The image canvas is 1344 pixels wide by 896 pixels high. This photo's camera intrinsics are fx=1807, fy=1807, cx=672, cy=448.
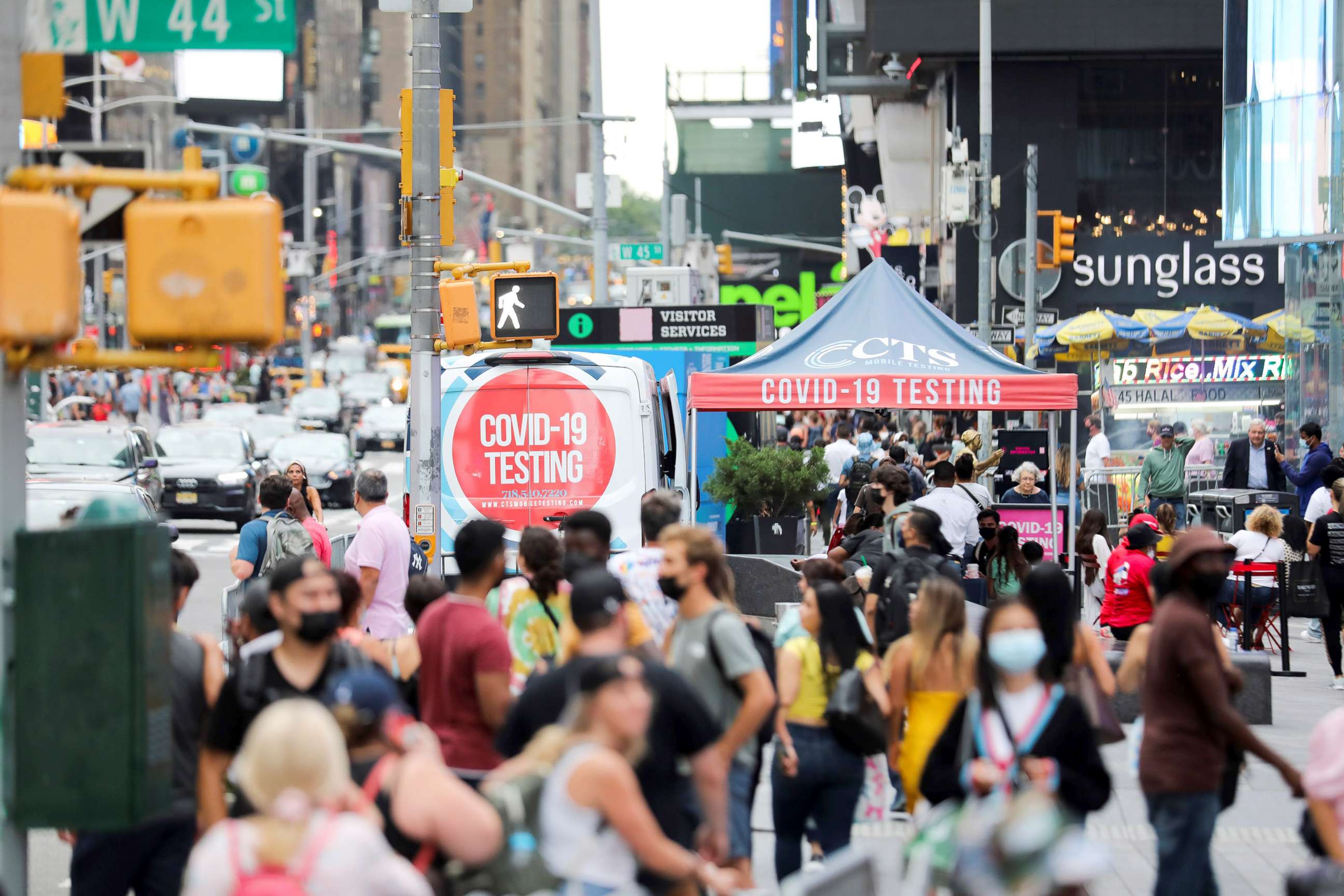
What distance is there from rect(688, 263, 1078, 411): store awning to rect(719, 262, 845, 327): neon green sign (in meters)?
38.2

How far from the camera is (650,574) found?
24.7 feet

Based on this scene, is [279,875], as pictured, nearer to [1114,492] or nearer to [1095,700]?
[1095,700]

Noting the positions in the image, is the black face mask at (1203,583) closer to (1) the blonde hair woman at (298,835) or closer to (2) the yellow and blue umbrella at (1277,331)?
(1) the blonde hair woman at (298,835)

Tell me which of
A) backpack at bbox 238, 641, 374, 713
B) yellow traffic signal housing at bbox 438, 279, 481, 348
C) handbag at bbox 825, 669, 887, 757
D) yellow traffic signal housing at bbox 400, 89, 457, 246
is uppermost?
yellow traffic signal housing at bbox 400, 89, 457, 246

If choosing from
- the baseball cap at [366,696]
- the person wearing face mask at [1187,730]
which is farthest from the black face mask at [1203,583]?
the baseball cap at [366,696]

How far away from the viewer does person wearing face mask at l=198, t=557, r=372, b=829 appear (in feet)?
18.8

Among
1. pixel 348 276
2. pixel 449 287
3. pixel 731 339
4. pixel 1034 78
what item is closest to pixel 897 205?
pixel 1034 78

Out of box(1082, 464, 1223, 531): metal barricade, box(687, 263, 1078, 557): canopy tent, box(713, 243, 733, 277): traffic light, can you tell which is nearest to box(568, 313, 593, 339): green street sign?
box(687, 263, 1078, 557): canopy tent

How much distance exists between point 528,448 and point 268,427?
26677mm

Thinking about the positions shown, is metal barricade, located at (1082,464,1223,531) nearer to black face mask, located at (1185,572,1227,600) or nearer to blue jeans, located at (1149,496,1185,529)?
blue jeans, located at (1149,496,1185,529)

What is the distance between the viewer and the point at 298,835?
4.40 metres

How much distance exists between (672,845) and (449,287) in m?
9.19

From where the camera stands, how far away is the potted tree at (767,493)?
20.9 metres

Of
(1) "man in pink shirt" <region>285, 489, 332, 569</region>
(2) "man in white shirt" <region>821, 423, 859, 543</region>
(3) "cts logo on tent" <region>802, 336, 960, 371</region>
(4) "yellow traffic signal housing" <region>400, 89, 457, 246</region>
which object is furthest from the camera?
(2) "man in white shirt" <region>821, 423, 859, 543</region>
